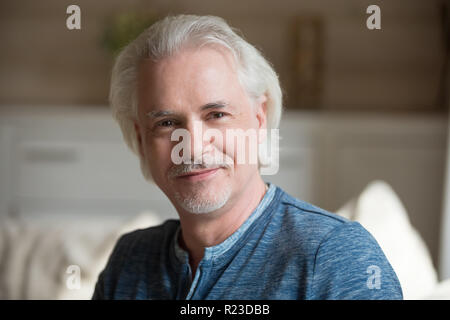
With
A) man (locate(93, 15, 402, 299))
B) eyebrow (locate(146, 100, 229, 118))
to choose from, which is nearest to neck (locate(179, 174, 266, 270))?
man (locate(93, 15, 402, 299))

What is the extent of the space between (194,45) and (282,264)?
23 cm

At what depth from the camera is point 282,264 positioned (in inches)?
19.8

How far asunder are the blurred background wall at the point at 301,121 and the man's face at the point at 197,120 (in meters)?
0.14

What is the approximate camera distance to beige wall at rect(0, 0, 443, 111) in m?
0.63

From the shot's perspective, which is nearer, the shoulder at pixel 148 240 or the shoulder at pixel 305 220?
the shoulder at pixel 305 220

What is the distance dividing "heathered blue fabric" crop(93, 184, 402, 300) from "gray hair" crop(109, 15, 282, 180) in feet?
0.33

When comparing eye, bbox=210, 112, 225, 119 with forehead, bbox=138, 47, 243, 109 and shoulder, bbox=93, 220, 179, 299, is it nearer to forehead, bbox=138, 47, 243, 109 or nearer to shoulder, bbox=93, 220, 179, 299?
forehead, bbox=138, 47, 243, 109

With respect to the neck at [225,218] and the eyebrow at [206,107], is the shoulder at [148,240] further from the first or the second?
the eyebrow at [206,107]

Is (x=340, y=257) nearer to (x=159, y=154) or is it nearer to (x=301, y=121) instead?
(x=159, y=154)

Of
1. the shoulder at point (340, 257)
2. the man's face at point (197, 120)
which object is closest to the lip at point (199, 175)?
the man's face at point (197, 120)

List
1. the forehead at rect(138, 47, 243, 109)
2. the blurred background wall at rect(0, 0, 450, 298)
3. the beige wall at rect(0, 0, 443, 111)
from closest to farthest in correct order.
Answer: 1. the forehead at rect(138, 47, 243, 109)
2. the beige wall at rect(0, 0, 443, 111)
3. the blurred background wall at rect(0, 0, 450, 298)

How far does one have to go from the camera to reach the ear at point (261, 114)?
0.50 m

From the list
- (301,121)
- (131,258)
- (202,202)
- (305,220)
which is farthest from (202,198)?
(301,121)
